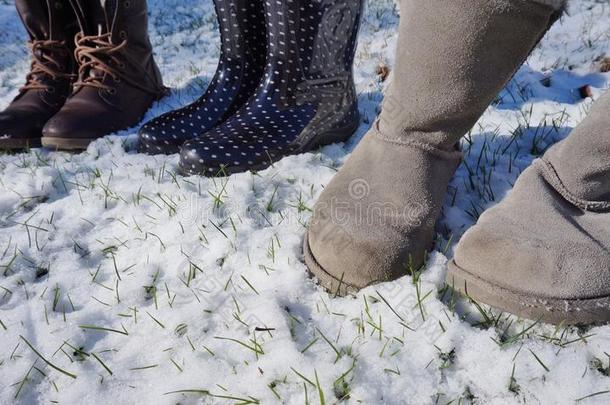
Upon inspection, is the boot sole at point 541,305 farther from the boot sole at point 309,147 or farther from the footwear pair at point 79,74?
the footwear pair at point 79,74

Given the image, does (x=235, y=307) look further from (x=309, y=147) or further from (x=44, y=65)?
(x=44, y=65)

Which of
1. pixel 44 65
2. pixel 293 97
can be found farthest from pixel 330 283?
pixel 44 65

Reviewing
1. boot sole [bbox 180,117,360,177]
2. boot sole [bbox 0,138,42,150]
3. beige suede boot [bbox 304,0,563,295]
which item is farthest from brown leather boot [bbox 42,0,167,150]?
beige suede boot [bbox 304,0,563,295]

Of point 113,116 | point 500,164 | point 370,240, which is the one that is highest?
point 370,240

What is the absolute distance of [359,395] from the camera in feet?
3.09

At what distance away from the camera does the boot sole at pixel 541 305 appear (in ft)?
3.23

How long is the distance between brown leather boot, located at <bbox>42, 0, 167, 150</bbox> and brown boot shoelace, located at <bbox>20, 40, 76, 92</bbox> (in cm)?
14

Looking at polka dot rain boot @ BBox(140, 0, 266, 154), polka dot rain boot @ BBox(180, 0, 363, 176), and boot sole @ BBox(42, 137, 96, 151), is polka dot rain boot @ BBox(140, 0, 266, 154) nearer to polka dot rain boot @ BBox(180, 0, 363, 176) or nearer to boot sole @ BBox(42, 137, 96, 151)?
polka dot rain boot @ BBox(180, 0, 363, 176)

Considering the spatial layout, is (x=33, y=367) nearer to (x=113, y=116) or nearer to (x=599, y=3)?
(x=113, y=116)

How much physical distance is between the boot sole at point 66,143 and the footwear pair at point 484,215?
144 centimetres

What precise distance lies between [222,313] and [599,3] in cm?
410

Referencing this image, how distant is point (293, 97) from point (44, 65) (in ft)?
4.84

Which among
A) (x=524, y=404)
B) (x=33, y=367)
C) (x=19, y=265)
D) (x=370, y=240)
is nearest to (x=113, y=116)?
(x=19, y=265)

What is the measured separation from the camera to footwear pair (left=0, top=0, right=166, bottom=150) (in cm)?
225
